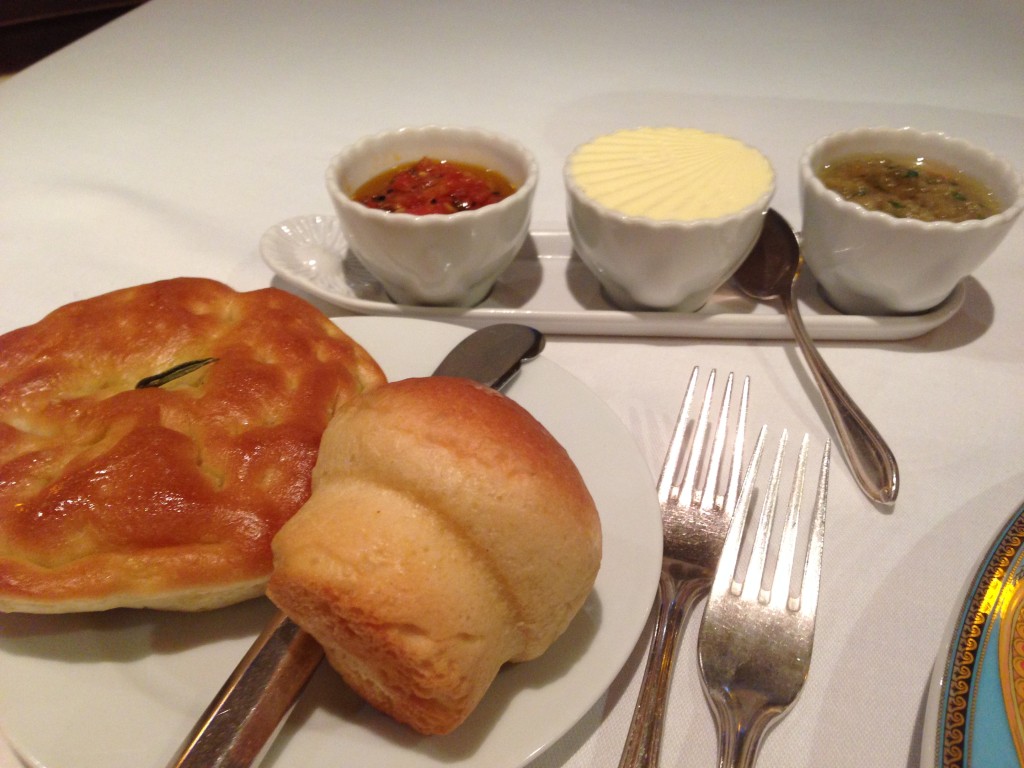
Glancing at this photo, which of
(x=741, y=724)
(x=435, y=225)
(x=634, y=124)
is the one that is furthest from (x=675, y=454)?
(x=634, y=124)

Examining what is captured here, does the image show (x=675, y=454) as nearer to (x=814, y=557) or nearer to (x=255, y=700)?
(x=814, y=557)

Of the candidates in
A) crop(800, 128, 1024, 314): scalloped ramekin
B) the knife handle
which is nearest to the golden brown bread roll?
the knife handle

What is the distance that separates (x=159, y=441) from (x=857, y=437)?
1.47 m

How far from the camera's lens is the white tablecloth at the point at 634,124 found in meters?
1.25

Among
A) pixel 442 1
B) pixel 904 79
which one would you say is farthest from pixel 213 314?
pixel 904 79

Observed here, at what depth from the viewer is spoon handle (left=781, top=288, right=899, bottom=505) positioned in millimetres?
1468

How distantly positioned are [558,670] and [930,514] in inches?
36.2

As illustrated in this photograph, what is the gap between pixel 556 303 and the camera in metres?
2.00

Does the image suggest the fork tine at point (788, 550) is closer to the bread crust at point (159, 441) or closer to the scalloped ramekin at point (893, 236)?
the scalloped ramekin at point (893, 236)

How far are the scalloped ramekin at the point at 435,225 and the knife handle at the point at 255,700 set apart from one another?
100 cm

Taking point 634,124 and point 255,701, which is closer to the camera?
point 255,701

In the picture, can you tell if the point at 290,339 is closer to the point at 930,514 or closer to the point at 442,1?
the point at 930,514

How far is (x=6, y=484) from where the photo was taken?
1.11 m

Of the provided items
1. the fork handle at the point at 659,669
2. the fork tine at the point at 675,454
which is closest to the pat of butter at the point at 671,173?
the fork tine at the point at 675,454
